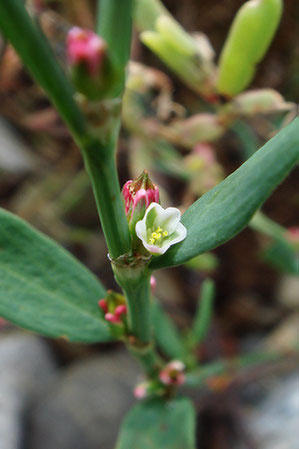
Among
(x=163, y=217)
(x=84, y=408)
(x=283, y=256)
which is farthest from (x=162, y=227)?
(x=84, y=408)

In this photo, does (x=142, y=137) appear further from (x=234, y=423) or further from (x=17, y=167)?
(x=234, y=423)

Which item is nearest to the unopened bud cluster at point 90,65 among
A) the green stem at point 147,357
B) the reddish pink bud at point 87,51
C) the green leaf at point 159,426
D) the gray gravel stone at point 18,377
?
the reddish pink bud at point 87,51

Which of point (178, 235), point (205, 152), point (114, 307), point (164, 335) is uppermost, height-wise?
point (178, 235)

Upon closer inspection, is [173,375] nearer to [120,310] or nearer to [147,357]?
[147,357]

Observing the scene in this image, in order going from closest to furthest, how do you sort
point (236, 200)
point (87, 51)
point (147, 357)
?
point (87, 51)
point (236, 200)
point (147, 357)

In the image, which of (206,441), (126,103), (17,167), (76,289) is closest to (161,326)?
(76,289)

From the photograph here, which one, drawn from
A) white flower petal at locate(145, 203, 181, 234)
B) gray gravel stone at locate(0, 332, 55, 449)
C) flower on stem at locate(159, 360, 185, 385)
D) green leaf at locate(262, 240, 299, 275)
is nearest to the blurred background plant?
green leaf at locate(262, 240, 299, 275)

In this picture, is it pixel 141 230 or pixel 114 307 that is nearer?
pixel 141 230

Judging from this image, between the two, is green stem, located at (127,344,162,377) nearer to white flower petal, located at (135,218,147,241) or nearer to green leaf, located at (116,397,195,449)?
green leaf, located at (116,397,195,449)
